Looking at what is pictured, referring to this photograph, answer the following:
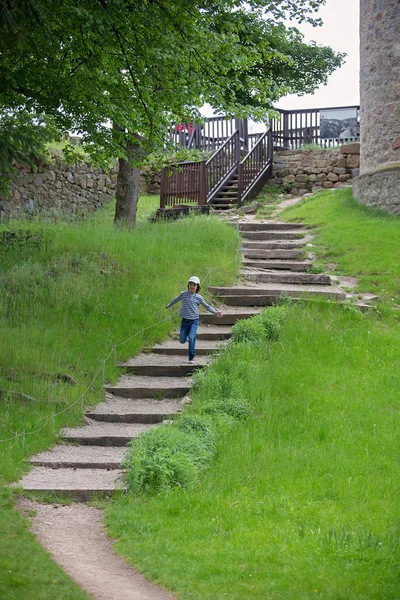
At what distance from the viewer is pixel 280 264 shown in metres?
17.6

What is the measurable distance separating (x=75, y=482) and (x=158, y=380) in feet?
12.3

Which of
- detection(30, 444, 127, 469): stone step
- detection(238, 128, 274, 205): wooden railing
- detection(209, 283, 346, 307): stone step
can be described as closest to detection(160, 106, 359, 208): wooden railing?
detection(238, 128, 274, 205): wooden railing

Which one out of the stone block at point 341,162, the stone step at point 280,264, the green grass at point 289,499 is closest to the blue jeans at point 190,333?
the green grass at point 289,499

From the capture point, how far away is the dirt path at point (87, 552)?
566 cm

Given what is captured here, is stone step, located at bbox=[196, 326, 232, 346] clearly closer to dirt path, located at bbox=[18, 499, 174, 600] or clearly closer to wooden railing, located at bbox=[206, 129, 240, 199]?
dirt path, located at bbox=[18, 499, 174, 600]

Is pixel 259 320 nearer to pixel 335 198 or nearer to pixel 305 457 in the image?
pixel 305 457

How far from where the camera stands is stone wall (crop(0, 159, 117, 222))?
69.3 ft

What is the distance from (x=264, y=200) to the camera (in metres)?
24.8

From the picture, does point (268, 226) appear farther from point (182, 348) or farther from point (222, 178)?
point (182, 348)

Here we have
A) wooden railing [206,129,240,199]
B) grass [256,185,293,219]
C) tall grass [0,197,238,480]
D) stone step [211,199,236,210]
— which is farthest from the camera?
wooden railing [206,129,240,199]

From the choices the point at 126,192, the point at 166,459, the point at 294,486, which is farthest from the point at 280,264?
the point at 294,486

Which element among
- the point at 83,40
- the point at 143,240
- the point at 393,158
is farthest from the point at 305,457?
the point at 393,158

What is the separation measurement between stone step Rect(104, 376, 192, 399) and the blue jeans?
1.81 feet

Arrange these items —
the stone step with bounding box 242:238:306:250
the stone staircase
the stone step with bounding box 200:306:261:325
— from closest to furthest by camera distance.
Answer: the stone staircase → the stone step with bounding box 200:306:261:325 → the stone step with bounding box 242:238:306:250
